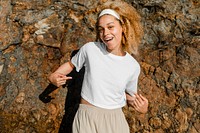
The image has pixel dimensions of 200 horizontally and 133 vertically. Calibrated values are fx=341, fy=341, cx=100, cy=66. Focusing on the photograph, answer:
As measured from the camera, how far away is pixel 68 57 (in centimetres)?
344

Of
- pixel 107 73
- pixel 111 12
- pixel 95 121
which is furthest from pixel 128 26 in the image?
pixel 95 121

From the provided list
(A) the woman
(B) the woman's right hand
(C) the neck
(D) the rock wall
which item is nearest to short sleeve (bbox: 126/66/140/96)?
(A) the woman

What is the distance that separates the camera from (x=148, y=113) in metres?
3.43

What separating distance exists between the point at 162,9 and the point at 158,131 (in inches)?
48.6

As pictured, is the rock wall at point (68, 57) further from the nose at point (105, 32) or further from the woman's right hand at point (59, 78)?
the nose at point (105, 32)

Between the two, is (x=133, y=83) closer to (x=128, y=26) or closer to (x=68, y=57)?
(x=128, y=26)

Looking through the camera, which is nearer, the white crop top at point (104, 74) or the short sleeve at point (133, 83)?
the white crop top at point (104, 74)

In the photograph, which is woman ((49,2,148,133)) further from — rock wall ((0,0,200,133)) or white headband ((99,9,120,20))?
rock wall ((0,0,200,133))

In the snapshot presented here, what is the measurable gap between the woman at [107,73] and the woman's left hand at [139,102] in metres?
0.13

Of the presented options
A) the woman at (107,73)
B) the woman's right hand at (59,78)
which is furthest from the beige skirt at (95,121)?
the woman's right hand at (59,78)

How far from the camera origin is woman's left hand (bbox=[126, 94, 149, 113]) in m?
3.17

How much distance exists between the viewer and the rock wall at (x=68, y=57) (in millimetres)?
3352

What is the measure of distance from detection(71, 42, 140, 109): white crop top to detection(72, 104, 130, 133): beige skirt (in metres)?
0.05

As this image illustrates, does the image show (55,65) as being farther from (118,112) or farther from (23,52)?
(118,112)
